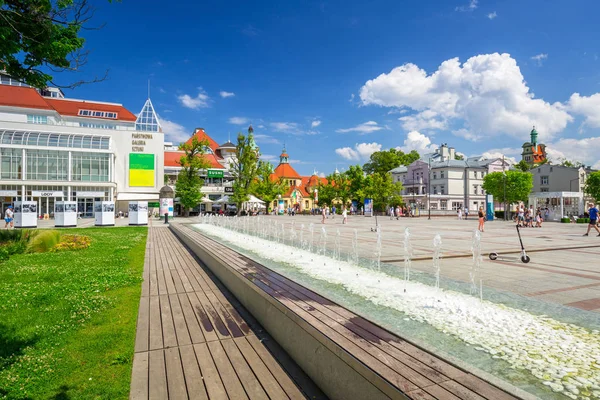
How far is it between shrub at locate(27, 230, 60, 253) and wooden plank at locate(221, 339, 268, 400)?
11698mm

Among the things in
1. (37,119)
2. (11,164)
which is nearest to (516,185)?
(11,164)

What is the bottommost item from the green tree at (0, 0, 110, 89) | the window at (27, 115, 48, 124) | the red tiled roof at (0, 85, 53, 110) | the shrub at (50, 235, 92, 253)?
the shrub at (50, 235, 92, 253)

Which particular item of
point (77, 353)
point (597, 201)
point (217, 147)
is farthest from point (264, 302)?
point (217, 147)

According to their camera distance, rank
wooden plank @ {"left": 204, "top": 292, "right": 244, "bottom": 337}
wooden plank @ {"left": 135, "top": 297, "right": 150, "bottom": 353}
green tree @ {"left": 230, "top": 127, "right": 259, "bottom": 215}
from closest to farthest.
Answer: wooden plank @ {"left": 135, "top": 297, "right": 150, "bottom": 353} → wooden plank @ {"left": 204, "top": 292, "right": 244, "bottom": 337} → green tree @ {"left": 230, "top": 127, "right": 259, "bottom": 215}

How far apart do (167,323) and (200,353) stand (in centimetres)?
129

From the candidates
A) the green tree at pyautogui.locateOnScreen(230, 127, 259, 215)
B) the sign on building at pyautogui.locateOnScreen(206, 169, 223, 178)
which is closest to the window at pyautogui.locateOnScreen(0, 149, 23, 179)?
the sign on building at pyautogui.locateOnScreen(206, 169, 223, 178)

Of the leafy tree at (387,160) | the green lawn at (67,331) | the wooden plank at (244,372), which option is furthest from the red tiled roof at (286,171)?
the wooden plank at (244,372)

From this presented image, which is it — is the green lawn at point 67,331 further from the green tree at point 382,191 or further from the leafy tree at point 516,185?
the leafy tree at point 516,185

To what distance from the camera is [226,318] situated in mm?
5176

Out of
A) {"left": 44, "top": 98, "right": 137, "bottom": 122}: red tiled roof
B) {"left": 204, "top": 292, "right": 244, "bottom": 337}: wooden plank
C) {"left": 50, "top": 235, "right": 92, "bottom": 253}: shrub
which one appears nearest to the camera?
{"left": 204, "top": 292, "right": 244, "bottom": 337}: wooden plank

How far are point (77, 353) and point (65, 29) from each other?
4396mm

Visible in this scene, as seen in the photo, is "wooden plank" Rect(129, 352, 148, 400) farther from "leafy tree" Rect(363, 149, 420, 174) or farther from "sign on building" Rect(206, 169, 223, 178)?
"leafy tree" Rect(363, 149, 420, 174)

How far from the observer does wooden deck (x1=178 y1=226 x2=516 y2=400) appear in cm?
209

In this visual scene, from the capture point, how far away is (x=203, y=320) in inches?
202
